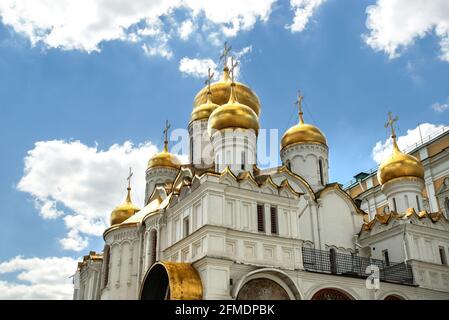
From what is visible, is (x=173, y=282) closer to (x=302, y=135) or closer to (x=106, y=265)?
(x=106, y=265)

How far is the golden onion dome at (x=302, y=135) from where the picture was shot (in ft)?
80.0

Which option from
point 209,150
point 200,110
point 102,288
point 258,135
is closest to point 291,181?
point 258,135

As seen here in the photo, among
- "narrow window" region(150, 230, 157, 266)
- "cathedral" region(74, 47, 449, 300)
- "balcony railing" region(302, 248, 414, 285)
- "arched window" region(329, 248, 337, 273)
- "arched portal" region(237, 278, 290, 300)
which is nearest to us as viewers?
"arched portal" region(237, 278, 290, 300)

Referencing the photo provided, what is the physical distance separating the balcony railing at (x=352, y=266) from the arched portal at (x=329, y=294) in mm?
720

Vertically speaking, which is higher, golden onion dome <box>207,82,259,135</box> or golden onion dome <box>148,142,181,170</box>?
golden onion dome <box>148,142,181,170</box>

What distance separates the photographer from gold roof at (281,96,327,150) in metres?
24.4

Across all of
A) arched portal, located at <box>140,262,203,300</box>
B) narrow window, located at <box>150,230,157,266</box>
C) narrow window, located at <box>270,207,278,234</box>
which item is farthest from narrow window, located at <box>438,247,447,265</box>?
narrow window, located at <box>150,230,157,266</box>

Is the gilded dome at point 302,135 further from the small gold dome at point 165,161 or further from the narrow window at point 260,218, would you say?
the narrow window at point 260,218

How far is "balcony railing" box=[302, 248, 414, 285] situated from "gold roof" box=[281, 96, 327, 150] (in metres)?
6.23

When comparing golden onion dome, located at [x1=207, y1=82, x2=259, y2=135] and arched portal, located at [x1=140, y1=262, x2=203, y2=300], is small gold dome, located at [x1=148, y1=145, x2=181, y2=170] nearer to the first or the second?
golden onion dome, located at [x1=207, y1=82, x2=259, y2=135]

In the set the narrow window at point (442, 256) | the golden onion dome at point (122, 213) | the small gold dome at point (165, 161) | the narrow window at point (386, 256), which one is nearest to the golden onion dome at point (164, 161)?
the small gold dome at point (165, 161)

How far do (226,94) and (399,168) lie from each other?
29.5ft
